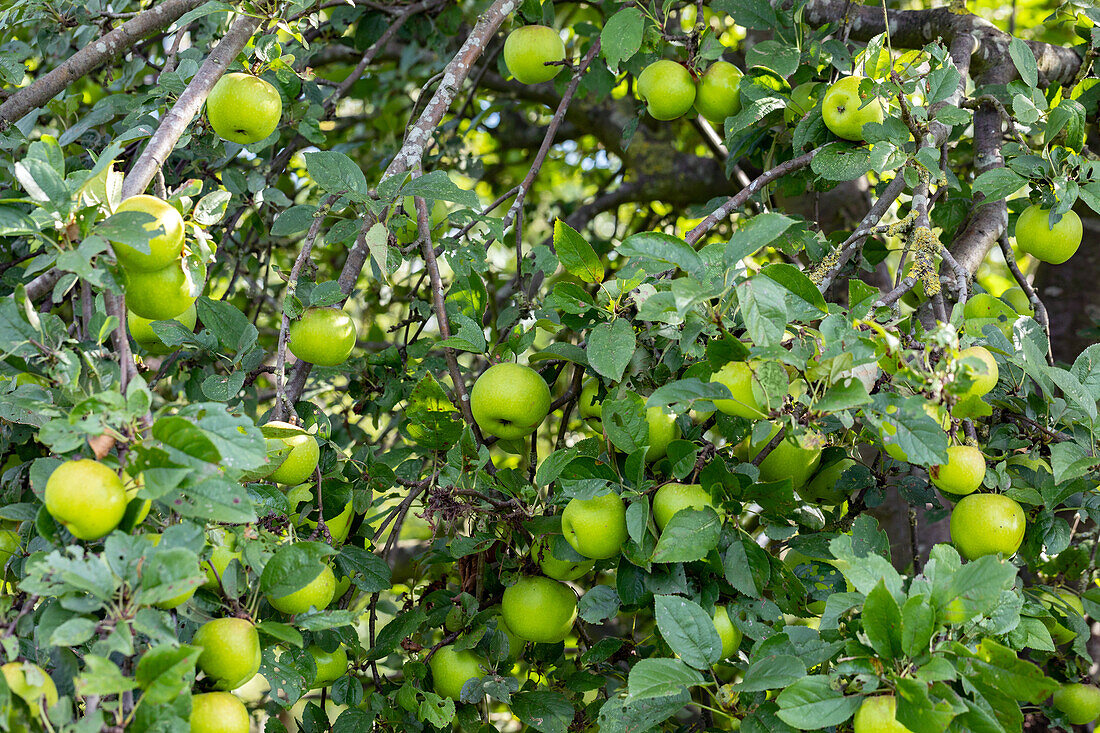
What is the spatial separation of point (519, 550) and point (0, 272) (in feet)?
5.12

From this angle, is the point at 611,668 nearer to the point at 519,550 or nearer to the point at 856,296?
the point at 519,550

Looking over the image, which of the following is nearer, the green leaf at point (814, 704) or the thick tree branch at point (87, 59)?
the green leaf at point (814, 704)

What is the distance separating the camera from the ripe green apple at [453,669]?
1541 mm

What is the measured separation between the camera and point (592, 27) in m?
2.65

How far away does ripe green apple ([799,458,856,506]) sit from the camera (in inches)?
64.0

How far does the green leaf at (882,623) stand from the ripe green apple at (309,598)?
2.54 ft

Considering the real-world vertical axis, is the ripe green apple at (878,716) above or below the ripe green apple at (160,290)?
below

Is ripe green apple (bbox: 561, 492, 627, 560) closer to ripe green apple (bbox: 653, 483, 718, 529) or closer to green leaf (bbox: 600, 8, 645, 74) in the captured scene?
ripe green apple (bbox: 653, 483, 718, 529)

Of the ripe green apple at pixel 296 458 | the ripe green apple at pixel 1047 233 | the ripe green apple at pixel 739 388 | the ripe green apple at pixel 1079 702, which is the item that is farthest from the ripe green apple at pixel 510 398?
the ripe green apple at pixel 1079 702

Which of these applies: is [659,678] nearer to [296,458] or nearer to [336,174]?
[296,458]

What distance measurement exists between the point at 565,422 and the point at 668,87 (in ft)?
2.81

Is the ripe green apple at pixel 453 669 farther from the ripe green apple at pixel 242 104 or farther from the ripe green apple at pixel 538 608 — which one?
the ripe green apple at pixel 242 104

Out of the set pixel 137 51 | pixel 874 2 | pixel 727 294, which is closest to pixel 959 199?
pixel 727 294

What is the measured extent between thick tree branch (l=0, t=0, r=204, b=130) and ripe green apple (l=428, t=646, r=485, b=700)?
54.8 inches
